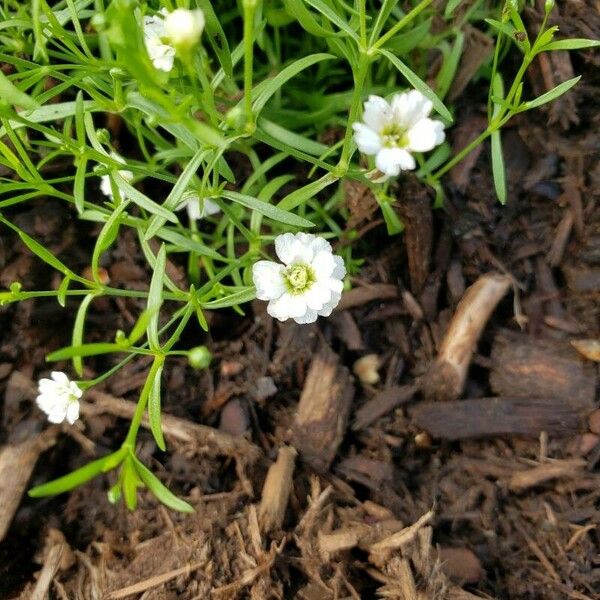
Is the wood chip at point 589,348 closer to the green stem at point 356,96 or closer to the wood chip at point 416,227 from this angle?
the wood chip at point 416,227

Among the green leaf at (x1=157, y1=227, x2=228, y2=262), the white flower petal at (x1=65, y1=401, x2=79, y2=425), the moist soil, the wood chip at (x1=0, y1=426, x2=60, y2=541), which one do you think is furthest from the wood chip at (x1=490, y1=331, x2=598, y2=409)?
the wood chip at (x1=0, y1=426, x2=60, y2=541)

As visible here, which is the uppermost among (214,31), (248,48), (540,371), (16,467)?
(248,48)

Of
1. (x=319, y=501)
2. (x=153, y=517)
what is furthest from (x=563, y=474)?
(x=153, y=517)

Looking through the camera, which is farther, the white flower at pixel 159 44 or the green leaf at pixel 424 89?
the green leaf at pixel 424 89

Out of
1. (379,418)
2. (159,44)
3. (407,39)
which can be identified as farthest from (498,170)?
(159,44)

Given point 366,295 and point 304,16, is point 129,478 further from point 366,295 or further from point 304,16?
point 304,16

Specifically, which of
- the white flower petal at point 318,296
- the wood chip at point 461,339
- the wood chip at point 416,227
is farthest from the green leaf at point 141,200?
the wood chip at point 461,339

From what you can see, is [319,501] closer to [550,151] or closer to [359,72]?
[359,72]
